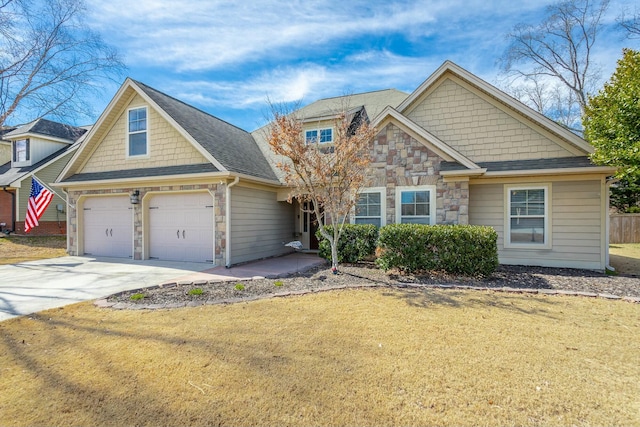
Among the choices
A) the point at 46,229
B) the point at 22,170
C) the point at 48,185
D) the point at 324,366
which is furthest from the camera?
the point at 22,170

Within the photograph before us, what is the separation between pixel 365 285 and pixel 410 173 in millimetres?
4548

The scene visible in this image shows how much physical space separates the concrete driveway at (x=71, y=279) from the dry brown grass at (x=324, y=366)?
3.43 feet

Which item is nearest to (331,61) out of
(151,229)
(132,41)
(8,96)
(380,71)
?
(380,71)

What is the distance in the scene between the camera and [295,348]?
3965mm

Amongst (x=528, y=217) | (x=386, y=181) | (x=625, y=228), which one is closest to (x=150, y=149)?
(x=386, y=181)

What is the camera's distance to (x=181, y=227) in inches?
438

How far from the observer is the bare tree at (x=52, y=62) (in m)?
13.5

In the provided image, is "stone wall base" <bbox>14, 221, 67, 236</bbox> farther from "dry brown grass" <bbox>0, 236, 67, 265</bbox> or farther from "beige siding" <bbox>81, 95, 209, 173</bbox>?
"beige siding" <bbox>81, 95, 209, 173</bbox>

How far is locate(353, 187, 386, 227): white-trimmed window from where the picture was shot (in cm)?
1055

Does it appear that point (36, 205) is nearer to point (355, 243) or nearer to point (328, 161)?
point (328, 161)

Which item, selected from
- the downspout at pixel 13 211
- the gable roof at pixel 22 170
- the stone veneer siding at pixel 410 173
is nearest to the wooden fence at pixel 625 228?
the stone veneer siding at pixel 410 173

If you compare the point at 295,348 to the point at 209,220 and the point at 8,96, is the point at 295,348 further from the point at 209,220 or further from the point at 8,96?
the point at 8,96

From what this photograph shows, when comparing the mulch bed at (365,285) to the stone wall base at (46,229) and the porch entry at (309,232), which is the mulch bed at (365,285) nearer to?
the porch entry at (309,232)

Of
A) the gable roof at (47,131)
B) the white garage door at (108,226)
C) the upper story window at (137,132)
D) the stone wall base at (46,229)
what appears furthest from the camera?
the gable roof at (47,131)
